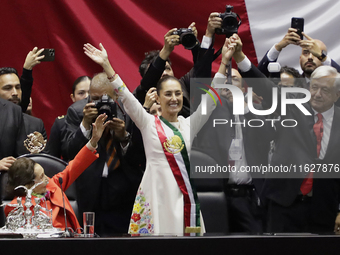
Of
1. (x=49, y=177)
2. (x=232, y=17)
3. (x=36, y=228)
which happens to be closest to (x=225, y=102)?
(x=232, y=17)

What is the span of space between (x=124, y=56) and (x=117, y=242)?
104 inches

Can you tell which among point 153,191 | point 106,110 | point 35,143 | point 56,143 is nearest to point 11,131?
point 35,143

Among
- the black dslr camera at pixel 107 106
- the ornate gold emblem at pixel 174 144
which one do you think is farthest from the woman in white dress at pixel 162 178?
the black dslr camera at pixel 107 106

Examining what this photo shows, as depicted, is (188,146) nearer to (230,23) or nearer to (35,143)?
(230,23)

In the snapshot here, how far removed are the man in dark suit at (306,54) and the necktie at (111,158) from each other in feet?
3.43

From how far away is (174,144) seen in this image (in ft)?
9.20

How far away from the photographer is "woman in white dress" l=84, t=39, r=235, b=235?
2713 mm

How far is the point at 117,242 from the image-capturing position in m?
1.85

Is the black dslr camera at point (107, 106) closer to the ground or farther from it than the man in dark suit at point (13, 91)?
closer to the ground

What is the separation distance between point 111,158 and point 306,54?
4.64ft

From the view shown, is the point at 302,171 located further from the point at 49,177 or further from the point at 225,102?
the point at 49,177

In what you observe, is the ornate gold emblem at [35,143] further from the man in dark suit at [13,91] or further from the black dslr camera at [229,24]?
the black dslr camera at [229,24]

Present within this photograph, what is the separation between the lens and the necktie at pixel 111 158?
10.00 ft

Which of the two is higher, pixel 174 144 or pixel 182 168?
pixel 174 144
